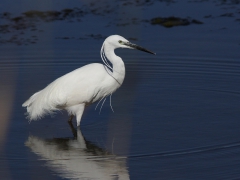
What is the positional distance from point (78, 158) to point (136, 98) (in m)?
2.24

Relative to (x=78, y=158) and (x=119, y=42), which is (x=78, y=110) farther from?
(x=78, y=158)

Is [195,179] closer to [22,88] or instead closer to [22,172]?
[22,172]

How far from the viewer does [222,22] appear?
1215cm

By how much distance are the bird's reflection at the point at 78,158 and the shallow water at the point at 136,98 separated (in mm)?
11

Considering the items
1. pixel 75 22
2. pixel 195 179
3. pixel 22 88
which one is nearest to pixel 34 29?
pixel 75 22

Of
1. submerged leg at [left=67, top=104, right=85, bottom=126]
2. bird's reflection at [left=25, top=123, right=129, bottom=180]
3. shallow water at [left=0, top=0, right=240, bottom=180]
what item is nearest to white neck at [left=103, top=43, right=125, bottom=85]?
shallow water at [left=0, top=0, right=240, bottom=180]

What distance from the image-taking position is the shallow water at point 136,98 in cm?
656

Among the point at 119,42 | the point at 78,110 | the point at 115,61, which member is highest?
the point at 119,42

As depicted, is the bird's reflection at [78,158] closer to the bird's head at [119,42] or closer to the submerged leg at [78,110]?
the submerged leg at [78,110]

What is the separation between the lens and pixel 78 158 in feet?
23.1

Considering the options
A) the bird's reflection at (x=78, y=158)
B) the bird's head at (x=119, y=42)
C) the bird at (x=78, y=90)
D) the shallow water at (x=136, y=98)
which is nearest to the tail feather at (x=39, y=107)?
the bird at (x=78, y=90)

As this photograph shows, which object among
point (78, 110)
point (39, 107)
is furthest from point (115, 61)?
point (39, 107)

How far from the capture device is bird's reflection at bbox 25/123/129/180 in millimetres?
6434

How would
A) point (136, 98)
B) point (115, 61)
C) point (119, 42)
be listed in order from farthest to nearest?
point (136, 98)
point (115, 61)
point (119, 42)
